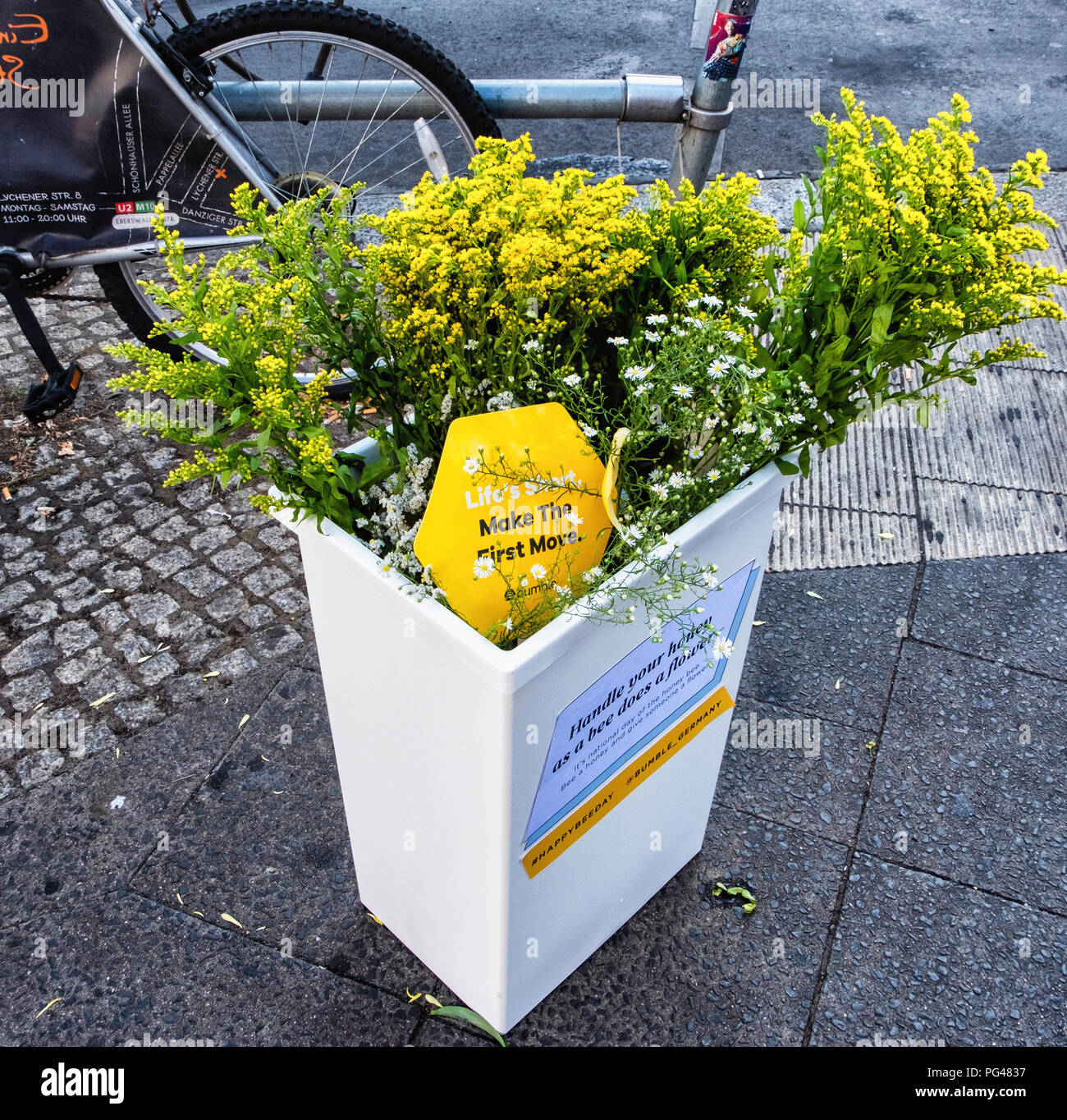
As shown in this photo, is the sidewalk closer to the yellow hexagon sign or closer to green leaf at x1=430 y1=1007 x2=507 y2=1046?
green leaf at x1=430 y1=1007 x2=507 y2=1046

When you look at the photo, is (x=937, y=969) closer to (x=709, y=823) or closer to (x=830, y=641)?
(x=709, y=823)

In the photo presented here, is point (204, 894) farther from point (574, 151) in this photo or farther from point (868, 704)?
point (574, 151)

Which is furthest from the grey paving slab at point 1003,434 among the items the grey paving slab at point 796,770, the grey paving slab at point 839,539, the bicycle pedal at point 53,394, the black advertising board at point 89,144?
the bicycle pedal at point 53,394

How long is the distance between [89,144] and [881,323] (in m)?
2.78

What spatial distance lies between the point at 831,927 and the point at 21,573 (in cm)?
267

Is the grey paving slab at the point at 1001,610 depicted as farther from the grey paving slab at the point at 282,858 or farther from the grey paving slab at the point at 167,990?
the grey paving slab at the point at 167,990

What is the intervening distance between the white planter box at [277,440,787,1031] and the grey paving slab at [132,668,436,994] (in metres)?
0.09

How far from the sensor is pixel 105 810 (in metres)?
2.54

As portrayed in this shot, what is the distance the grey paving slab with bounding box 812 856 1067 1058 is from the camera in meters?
2.18

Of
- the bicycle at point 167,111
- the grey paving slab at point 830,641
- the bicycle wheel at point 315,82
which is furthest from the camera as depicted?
the bicycle wheel at point 315,82

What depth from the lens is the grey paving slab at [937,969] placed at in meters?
2.18

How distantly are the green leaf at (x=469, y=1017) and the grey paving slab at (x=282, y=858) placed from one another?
0.25ft

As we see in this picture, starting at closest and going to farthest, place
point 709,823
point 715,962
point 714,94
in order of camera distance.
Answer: point 715,962
point 709,823
point 714,94

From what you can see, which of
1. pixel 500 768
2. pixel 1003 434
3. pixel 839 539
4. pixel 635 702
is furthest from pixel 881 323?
pixel 1003 434
